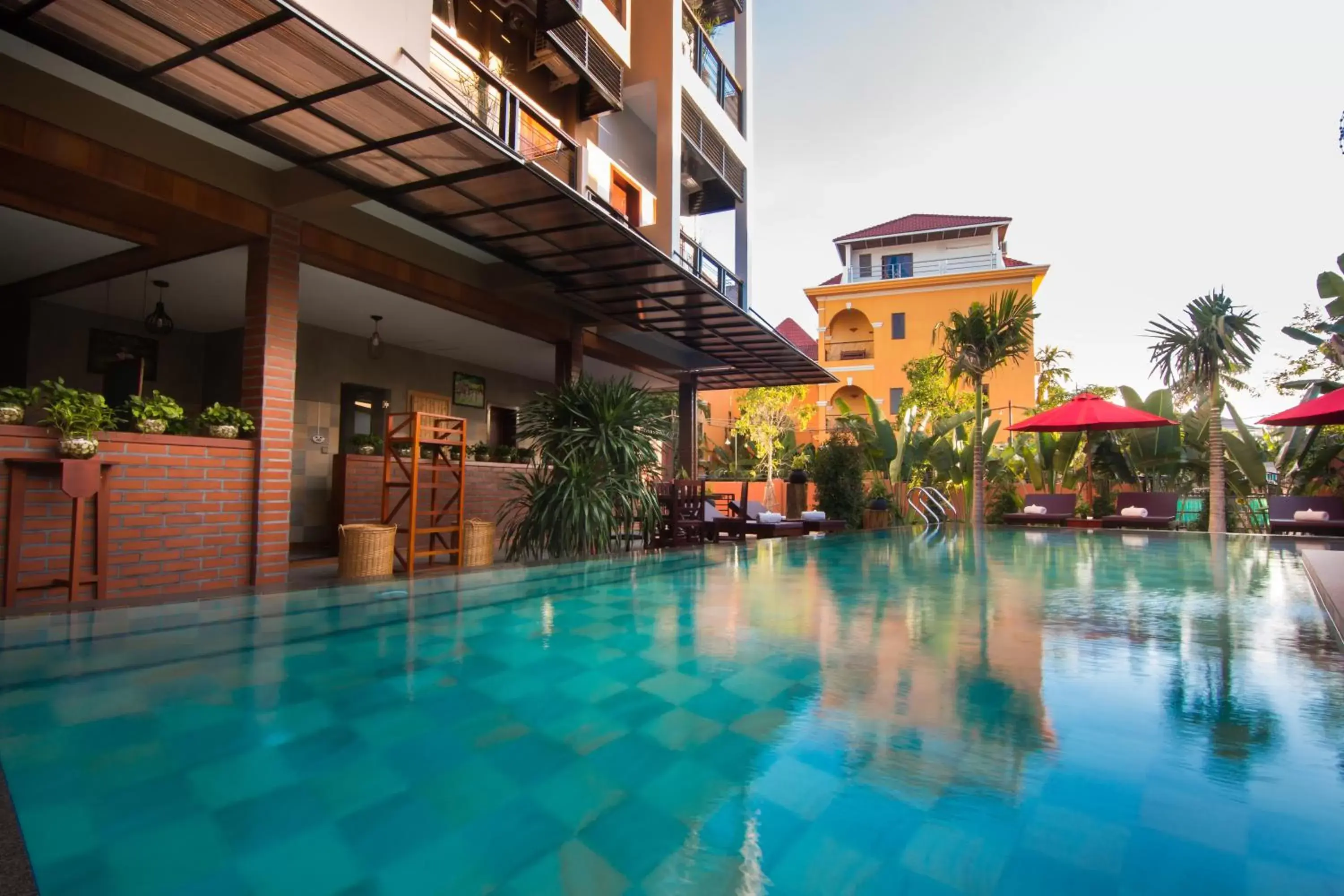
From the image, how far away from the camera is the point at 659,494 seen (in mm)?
10219

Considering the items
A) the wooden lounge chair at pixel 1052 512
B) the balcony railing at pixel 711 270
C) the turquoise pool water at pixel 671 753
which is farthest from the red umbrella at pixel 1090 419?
the turquoise pool water at pixel 671 753

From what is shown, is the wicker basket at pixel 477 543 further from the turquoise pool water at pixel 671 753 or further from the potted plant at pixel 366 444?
the turquoise pool water at pixel 671 753

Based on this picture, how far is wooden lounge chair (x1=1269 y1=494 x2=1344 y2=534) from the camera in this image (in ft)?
41.2

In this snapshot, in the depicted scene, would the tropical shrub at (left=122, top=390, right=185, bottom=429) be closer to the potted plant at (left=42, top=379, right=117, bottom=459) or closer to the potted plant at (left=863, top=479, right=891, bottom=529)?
the potted plant at (left=42, top=379, right=117, bottom=459)

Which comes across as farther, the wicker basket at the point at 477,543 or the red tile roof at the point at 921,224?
the red tile roof at the point at 921,224

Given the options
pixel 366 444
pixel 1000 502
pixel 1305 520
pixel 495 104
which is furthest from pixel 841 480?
pixel 495 104

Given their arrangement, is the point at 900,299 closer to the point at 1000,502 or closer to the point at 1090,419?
the point at 1000,502

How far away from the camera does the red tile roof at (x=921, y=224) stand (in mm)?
31547

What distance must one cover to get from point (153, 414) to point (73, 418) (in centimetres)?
79

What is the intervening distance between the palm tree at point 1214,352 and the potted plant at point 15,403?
59.1ft

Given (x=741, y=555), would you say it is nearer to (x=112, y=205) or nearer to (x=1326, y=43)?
(x=112, y=205)

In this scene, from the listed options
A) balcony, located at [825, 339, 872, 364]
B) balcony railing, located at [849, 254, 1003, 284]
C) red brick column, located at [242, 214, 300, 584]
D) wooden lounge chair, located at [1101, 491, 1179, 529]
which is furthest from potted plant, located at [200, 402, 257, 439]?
balcony railing, located at [849, 254, 1003, 284]

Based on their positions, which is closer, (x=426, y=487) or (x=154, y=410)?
(x=154, y=410)

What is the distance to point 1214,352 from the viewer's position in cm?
1441
